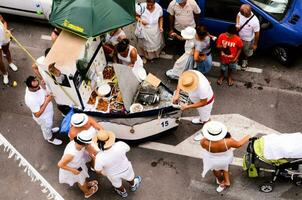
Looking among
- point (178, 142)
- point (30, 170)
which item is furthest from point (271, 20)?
point (30, 170)

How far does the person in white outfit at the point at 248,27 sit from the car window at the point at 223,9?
15.6 inches

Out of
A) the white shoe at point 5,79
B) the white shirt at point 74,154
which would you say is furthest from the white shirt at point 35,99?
the white shoe at point 5,79

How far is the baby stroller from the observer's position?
7270mm

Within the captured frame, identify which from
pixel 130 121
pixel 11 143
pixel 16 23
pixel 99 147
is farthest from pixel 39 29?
pixel 99 147

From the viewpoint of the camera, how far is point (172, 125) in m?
8.59

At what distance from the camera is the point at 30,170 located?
884 centimetres

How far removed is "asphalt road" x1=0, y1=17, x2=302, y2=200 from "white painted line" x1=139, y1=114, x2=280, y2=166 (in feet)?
0.15

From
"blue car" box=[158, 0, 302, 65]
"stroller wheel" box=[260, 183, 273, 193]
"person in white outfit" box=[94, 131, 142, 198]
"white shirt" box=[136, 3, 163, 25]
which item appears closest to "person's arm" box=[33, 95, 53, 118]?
"person in white outfit" box=[94, 131, 142, 198]

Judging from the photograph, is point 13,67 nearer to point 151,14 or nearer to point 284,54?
point 151,14

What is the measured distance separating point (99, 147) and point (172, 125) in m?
1.95

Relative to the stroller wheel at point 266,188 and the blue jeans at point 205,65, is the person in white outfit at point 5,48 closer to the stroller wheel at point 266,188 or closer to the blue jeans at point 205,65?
the blue jeans at point 205,65

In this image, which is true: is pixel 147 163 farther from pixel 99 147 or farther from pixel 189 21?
pixel 189 21

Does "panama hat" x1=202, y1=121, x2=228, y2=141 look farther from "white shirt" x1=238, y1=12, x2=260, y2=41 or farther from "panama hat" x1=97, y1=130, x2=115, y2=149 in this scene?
"white shirt" x1=238, y1=12, x2=260, y2=41

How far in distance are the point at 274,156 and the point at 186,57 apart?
9.00 feet
